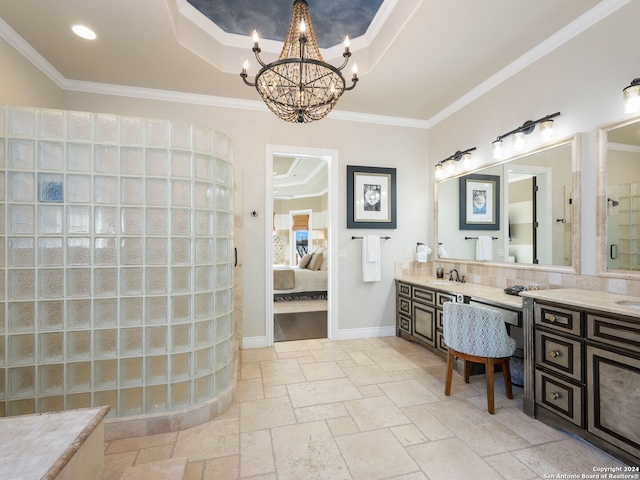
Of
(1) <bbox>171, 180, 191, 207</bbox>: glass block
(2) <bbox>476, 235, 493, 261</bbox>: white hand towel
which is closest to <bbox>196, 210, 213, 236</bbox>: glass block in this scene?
(1) <bbox>171, 180, 191, 207</bbox>: glass block

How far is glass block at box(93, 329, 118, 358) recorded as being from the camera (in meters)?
2.02

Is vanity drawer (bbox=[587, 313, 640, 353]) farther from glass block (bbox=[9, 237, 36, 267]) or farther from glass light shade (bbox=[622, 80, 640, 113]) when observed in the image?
glass block (bbox=[9, 237, 36, 267])

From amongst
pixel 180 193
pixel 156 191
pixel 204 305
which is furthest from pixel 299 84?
pixel 204 305

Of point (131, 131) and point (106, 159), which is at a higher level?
point (131, 131)

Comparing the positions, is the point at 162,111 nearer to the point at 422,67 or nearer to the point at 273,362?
the point at 422,67

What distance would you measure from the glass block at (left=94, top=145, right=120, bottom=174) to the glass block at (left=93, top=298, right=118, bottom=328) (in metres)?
0.85

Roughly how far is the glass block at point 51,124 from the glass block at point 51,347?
1254 millimetres

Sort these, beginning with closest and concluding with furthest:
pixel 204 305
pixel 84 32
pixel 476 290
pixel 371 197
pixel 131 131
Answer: pixel 131 131 < pixel 204 305 < pixel 84 32 < pixel 476 290 < pixel 371 197

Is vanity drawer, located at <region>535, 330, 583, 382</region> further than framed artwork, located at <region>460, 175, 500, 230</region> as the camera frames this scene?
No

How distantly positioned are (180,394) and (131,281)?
864mm

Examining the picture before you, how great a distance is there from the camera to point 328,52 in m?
3.08

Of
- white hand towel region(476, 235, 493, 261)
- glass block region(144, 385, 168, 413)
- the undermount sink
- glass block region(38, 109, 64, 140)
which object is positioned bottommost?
glass block region(144, 385, 168, 413)

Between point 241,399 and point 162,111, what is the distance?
10.2 ft

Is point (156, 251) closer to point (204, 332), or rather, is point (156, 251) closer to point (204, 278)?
point (204, 278)
